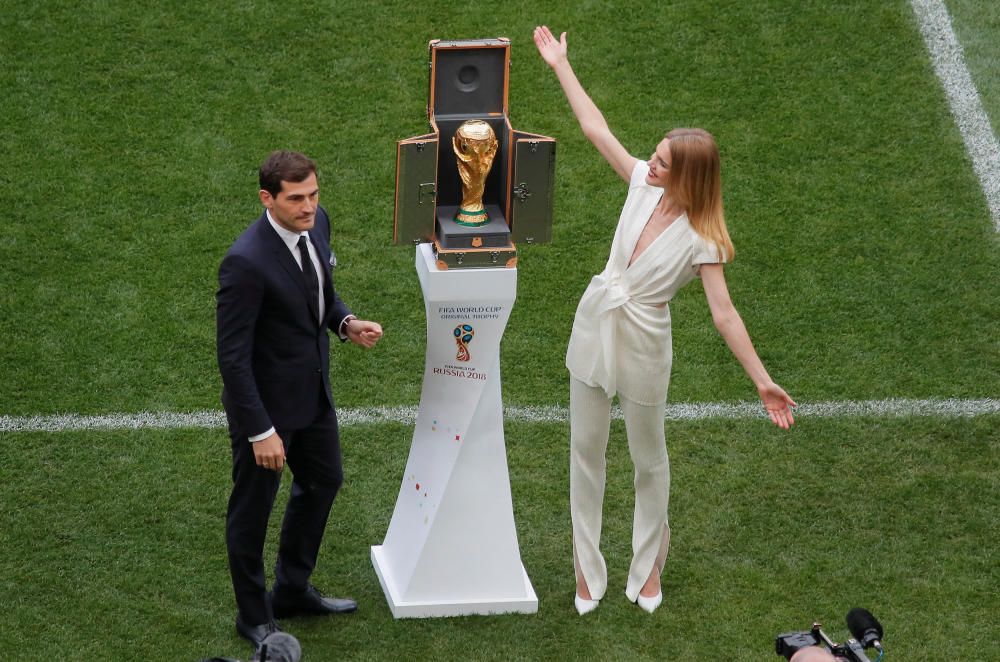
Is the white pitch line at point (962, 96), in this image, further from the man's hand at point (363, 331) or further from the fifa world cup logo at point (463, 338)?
the man's hand at point (363, 331)

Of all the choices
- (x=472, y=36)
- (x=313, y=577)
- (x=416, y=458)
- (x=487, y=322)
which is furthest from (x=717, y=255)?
(x=472, y=36)

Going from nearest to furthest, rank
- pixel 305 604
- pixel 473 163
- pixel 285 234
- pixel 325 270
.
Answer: pixel 285 234, pixel 325 270, pixel 473 163, pixel 305 604

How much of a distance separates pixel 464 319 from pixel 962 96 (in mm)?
4799

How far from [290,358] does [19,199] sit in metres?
3.59

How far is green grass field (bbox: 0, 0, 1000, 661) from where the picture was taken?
20.6ft

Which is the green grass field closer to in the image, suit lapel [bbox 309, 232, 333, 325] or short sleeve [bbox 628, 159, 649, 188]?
suit lapel [bbox 309, 232, 333, 325]

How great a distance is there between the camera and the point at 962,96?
9.46m

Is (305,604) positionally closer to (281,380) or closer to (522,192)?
(281,380)

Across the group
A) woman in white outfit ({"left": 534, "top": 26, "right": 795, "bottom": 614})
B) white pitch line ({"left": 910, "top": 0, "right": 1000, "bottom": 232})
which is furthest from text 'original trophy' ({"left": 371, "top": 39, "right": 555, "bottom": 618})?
white pitch line ({"left": 910, "top": 0, "right": 1000, "bottom": 232})

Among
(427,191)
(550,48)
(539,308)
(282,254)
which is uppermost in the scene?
(550,48)

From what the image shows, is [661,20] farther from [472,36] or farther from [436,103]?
[436,103]

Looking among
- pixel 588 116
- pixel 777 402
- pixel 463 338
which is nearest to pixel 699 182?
pixel 588 116

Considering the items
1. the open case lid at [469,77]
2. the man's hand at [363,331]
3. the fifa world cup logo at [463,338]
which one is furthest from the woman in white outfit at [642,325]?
the man's hand at [363,331]

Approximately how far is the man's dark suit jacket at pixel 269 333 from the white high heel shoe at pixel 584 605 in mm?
1347
